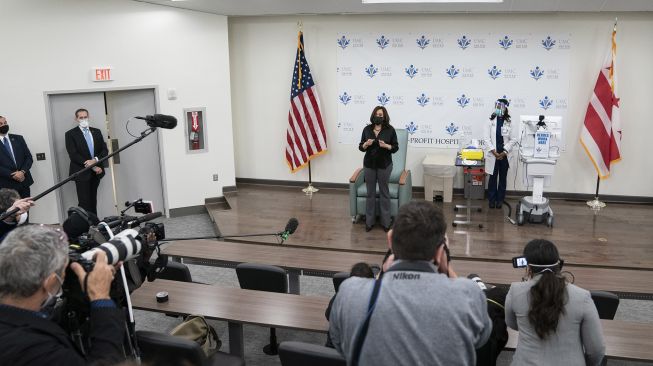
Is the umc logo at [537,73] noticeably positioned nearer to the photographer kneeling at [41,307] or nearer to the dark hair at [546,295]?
the dark hair at [546,295]

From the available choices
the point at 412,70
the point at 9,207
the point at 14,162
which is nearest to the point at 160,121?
the point at 9,207

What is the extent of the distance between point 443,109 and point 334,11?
2084mm

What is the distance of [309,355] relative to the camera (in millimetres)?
3160

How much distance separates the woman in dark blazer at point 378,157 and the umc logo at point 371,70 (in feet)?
6.30

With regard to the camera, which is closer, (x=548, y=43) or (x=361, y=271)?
(x=361, y=271)

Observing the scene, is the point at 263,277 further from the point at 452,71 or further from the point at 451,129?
the point at 452,71

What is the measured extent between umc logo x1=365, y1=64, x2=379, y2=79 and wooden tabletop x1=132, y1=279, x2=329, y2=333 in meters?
5.27

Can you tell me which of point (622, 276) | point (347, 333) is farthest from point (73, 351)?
point (622, 276)

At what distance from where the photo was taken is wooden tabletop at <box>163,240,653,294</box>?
14.4 ft

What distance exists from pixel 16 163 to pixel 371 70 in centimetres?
485

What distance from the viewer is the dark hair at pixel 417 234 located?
2.06m

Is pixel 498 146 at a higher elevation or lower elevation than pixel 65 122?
lower


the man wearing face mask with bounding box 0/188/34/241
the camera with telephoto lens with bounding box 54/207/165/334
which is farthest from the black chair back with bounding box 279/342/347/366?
the man wearing face mask with bounding box 0/188/34/241

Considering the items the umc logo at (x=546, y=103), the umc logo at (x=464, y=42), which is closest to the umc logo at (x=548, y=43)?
the umc logo at (x=546, y=103)
